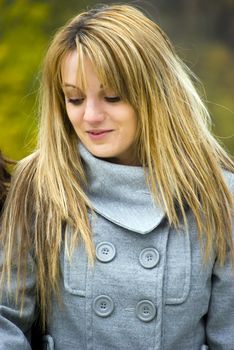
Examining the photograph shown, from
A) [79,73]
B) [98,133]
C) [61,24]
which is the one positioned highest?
[61,24]

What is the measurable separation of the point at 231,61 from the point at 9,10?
1.35 metres

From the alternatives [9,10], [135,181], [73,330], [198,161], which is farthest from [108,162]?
[9,10]

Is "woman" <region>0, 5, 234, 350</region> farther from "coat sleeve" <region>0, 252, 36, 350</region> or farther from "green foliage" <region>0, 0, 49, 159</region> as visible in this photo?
"green foliage" <region>0, 0, 49, 159</region>

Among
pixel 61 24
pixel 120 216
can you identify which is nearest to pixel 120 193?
pixel 120 216

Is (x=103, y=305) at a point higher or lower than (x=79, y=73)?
lower

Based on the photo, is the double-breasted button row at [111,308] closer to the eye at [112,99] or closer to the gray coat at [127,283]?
the gray coat at [127,283]

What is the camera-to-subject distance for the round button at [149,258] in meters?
2.51

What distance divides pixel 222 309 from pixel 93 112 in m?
0.70

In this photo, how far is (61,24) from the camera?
5.12m

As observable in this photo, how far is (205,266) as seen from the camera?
2545 millimetres

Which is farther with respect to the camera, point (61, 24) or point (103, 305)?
Answer: point (61, 24)

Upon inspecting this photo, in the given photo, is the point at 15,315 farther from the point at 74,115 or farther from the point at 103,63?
the point at 103,63

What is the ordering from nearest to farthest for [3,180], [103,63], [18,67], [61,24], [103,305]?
[103,63] < [103,305] < [3,180] < [18,67] < [61,24]

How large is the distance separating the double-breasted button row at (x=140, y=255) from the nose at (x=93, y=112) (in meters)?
0.36
